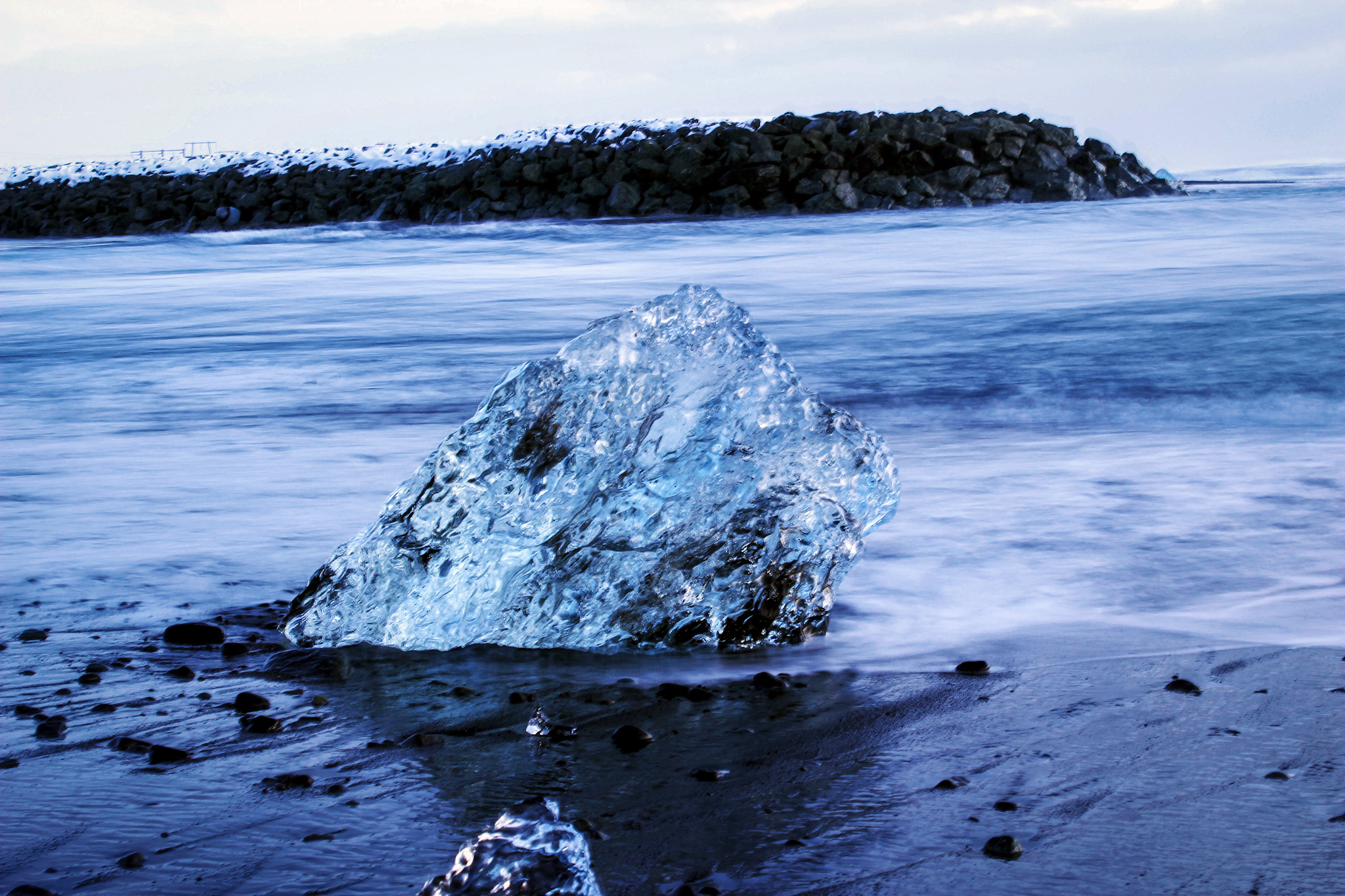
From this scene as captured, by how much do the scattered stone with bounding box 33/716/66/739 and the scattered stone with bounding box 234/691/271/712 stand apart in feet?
0.88

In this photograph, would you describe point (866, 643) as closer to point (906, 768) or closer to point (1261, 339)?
point (906, 768)

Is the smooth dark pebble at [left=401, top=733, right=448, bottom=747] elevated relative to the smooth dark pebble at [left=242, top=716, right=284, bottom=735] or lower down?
lower down

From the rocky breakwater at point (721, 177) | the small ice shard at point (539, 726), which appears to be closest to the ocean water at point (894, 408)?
the small ice shard at point (539, 726)

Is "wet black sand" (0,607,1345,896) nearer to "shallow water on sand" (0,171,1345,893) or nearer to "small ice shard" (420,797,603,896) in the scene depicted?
"shallow water on sand" (0,171,1345,893)

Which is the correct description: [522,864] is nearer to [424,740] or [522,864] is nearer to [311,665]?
[424,740]

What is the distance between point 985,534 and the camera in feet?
11.0

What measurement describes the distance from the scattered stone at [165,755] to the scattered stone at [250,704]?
19 cm

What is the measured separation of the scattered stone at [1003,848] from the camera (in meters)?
1.50

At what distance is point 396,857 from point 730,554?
44.4 inches

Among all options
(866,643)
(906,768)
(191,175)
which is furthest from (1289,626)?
(191,175)

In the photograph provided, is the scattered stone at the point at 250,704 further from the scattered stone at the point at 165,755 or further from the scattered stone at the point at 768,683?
the scattered stone at the point at 768,683

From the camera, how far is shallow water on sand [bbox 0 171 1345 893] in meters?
1.62

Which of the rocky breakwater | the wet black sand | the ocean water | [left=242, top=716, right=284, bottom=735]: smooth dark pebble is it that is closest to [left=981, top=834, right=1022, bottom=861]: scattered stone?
the wet black sand

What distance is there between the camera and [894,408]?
6102 mm
